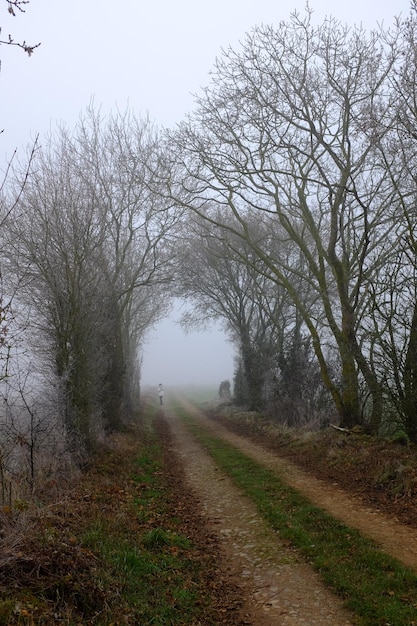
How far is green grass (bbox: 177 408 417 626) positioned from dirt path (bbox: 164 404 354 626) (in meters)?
0.16

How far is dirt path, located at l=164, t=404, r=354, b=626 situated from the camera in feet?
16.0

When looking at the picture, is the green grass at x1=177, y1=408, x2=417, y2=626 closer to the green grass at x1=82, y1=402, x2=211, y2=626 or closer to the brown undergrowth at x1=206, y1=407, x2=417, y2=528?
the brown undergrowth at x1=206, y1=407, x2=417, y2=528

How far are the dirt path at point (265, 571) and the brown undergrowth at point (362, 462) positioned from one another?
2.10m

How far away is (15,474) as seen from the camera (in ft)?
25.7

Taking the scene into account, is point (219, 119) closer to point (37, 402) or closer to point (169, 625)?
point (37, 402)

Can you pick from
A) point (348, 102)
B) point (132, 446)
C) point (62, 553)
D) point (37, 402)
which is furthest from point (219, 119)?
point (62, 553)

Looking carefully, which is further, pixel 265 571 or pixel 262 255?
pixel 262 255

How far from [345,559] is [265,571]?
40.0 inches

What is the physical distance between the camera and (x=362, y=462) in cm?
1055

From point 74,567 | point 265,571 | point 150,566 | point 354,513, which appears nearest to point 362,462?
point 354,513

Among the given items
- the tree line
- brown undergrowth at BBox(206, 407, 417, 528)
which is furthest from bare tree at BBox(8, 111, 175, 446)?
brown undergrowth at BBox(206, 407, 417, 528)

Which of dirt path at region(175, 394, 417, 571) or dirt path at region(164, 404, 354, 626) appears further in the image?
dirt path at region(175, 394, 417, 571)

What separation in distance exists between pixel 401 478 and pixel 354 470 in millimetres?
1770

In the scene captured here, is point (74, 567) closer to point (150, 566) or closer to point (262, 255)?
point (150, 566)
